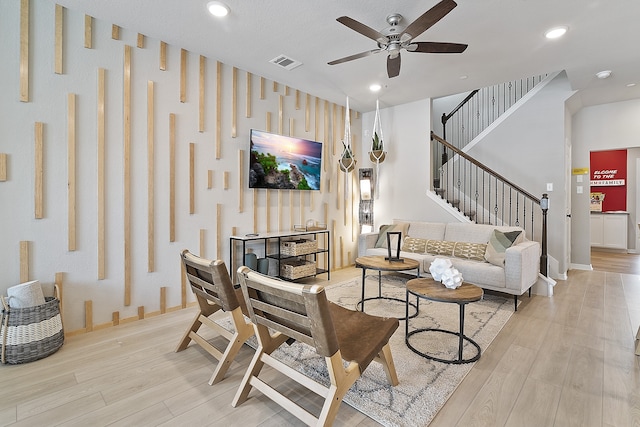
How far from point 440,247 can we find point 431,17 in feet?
9.68

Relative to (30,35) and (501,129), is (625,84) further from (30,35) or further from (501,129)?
(30,35)

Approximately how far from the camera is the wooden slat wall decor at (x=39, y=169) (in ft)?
8.64

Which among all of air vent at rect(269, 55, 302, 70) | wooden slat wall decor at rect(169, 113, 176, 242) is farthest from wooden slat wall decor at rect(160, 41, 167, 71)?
air vent at rect(269, 55, 302, 70)

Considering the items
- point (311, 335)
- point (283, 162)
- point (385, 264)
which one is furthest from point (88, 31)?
point (385, 264)

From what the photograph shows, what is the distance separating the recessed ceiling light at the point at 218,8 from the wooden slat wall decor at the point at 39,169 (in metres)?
1.73

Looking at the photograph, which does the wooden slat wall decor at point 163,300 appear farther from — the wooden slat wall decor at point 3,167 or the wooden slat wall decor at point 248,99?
the wooden slat wall decor at point 248,99

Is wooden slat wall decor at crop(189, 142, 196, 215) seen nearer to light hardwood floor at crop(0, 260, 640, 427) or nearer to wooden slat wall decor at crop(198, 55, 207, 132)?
wooden slat wall decor at crop(198, 55, 207, 132)

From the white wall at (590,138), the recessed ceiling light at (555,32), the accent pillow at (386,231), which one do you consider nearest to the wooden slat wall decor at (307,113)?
the accent pillow at (386,231)

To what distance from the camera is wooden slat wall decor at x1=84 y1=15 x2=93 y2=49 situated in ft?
9.36

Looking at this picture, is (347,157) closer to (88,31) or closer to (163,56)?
(163,56)

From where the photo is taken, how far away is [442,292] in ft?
8.11

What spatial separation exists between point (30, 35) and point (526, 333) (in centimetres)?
498

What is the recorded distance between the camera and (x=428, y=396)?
1947 millimetres

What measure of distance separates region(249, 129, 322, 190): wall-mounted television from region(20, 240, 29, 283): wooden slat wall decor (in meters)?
2.24
